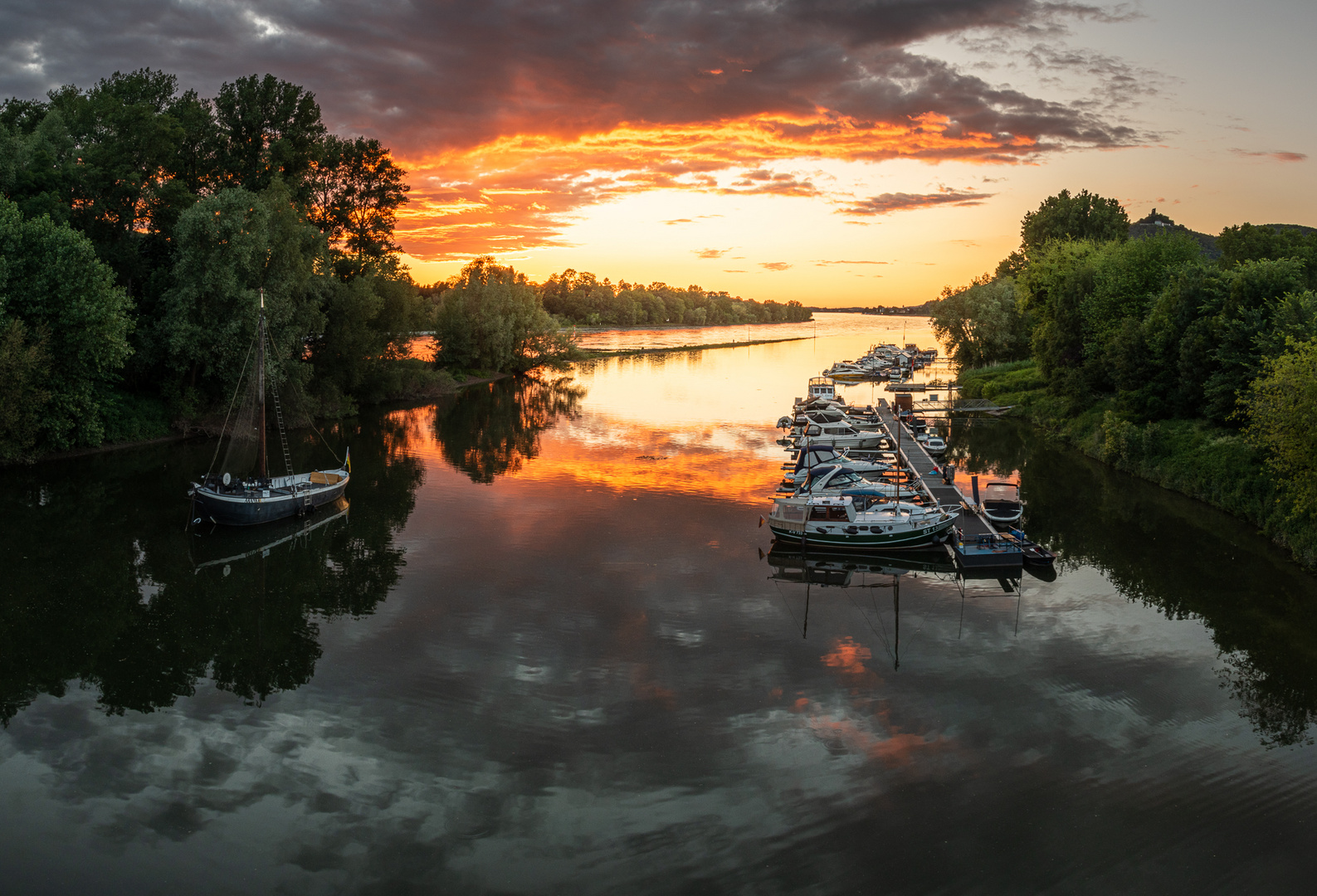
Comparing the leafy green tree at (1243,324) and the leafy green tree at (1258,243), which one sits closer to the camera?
the leafy green tree at (1243,324)

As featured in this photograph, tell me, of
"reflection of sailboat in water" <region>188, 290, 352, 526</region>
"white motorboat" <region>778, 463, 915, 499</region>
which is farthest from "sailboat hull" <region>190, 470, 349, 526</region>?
"white motorboat" <region>778, 463, 915, 499</region>

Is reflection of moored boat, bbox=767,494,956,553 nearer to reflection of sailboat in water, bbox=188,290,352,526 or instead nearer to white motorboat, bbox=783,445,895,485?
white motorboat, bbox=783,445,895,485

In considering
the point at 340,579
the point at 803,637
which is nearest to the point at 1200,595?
the point at 803,637

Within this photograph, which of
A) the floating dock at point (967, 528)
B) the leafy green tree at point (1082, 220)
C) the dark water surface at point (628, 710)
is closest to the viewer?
the dark water surface at point (628, 710)

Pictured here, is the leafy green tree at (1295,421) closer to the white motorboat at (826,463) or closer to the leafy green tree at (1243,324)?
the leafy green tree at (1243,324)

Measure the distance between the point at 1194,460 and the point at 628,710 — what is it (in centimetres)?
3366

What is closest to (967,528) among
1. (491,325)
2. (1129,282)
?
(1129,282)

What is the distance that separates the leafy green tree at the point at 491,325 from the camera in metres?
94.0

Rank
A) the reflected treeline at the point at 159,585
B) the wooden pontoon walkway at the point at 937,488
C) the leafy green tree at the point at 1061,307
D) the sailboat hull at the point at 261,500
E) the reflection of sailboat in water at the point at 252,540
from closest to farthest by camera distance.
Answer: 1. the reflected treeline at the point at 159,585
2. the reflection of sailboat in water at the point at 252,540
3. the sailboat hull at the point at 261,500
4. the wooden pontoon walkway at the point at 937,488
5. the leafy green tree at the point at 1061,307

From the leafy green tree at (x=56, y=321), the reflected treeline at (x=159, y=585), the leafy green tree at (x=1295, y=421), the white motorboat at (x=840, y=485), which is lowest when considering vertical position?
the reflected treeline at (x=159, y=585)

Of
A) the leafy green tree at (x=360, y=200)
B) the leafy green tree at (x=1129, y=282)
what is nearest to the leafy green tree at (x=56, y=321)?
the leafy green tree at (x=360, y=200)

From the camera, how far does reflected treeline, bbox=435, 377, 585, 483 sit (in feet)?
162

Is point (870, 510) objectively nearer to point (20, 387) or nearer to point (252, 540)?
point (252, 540)

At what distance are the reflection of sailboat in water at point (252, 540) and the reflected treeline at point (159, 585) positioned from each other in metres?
0.10
